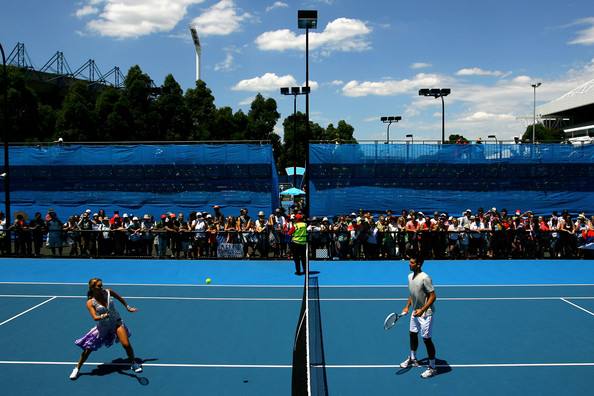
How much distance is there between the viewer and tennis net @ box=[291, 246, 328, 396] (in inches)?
200

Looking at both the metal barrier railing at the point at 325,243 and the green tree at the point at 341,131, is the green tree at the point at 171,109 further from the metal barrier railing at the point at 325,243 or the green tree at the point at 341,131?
the green tree at the point at 341,131

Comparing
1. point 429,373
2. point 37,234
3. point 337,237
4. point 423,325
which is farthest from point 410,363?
point 37,234

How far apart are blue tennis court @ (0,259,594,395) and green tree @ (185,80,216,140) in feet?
122

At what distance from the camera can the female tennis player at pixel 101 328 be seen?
24.2ft

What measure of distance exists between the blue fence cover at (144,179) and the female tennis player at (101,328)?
55.7ft

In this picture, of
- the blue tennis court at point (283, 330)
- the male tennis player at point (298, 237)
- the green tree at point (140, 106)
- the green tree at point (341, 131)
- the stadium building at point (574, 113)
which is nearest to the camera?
the blue tennis court at point (283, 330)

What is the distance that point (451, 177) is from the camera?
24.3 meters

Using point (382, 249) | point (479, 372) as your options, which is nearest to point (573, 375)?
point (479, 372)

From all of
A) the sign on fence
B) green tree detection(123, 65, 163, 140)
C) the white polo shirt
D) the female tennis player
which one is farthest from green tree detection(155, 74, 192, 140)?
the white polo shirt

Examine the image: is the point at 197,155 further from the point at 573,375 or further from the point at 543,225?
the point at 573,375

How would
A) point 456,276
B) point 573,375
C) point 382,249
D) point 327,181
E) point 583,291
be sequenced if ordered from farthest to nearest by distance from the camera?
point 327,181
point 382,249
point 456,276
point 583,291
point 573,375

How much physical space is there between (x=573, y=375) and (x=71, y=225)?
1686cm

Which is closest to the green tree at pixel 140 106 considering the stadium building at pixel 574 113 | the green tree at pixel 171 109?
the green tree at pixel 171 109

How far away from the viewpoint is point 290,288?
44.0 feet
